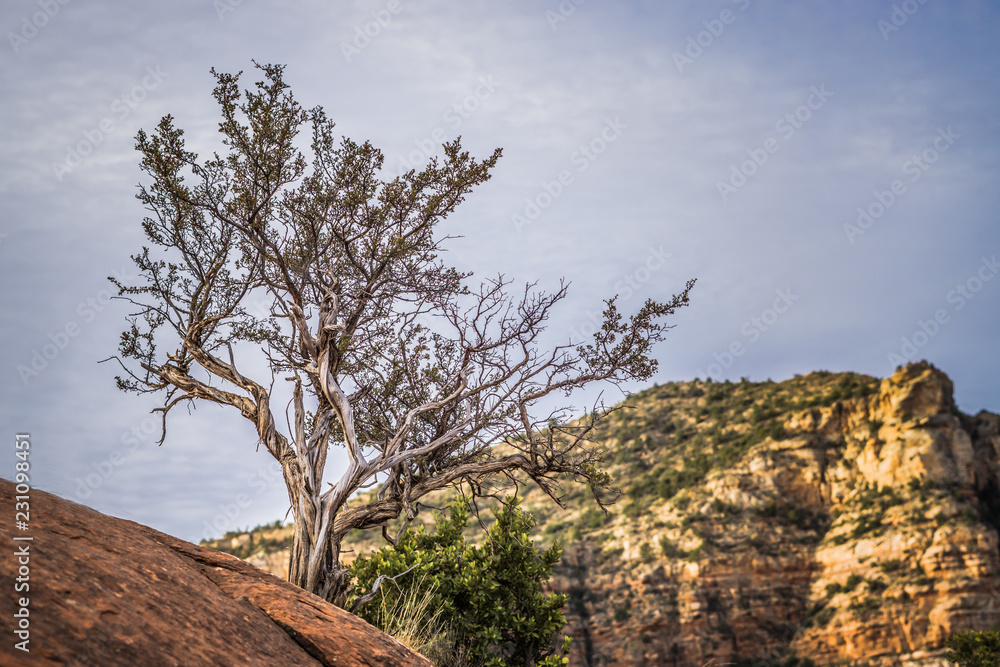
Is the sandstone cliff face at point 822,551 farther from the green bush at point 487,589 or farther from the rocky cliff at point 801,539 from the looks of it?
the green bush at point 487,589

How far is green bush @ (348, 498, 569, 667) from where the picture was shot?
10383 millimetres

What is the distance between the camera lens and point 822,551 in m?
36.3

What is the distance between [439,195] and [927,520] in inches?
1339

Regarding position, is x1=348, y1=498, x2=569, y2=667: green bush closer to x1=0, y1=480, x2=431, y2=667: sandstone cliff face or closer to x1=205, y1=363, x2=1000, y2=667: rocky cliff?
x1=0, y1=480, x2=431, y2=667: sandstone cliff face

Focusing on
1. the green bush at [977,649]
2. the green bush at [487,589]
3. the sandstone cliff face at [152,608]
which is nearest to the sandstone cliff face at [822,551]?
the green bush at [977,649]

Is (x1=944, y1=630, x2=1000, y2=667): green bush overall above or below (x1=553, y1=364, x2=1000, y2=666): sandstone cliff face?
below

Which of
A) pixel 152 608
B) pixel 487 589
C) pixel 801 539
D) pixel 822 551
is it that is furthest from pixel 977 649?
pixel 152 608

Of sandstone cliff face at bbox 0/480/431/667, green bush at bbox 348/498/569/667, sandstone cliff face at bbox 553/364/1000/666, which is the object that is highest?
sandstone cliff face at bbox 553/364/1000/666

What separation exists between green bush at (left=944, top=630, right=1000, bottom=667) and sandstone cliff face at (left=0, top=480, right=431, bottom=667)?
2304 cm

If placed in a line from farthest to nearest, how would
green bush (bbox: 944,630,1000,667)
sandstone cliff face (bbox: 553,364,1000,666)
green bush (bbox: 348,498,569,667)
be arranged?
sandstone cliff face (bbox: 553,364,1000,666), green bush (bbox: 944,630,1000,667), green bush (bbox: 348,498,569,667)

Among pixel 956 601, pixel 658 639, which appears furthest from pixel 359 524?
pixel 956 601

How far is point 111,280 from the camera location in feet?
33.6

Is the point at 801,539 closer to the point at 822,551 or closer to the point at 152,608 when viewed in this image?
the point at 822,551

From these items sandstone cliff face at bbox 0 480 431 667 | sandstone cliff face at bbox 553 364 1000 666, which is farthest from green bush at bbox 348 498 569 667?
sandstone cliff face at bbox 553 364 1000 666
